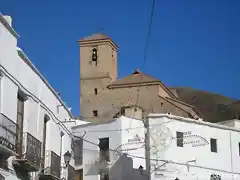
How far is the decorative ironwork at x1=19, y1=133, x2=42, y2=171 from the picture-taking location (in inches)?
766

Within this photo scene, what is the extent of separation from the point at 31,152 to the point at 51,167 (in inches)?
101

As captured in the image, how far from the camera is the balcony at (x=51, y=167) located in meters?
22.0

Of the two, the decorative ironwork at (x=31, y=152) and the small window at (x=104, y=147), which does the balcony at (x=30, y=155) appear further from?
the small window at (x=104, y=147)

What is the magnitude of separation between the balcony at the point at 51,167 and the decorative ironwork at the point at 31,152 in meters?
1.14

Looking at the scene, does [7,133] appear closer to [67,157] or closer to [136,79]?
[67,157]

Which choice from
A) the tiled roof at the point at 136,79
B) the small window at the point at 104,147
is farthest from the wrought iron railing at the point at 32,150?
the tiled roof at the point at 136,79

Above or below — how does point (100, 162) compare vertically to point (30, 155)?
above

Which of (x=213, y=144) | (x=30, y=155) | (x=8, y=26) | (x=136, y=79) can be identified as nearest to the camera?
(x=8, y=26)

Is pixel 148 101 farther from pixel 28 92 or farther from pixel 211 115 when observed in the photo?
pixel 28 92

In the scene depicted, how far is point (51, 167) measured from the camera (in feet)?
73.5

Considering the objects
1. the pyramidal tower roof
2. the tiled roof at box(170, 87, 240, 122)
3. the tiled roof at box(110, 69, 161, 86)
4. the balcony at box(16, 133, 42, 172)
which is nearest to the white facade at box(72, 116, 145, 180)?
the balcony at box(16, 133, 42, 172)

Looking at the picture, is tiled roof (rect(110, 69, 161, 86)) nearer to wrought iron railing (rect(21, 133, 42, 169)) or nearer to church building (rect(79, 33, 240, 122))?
church building (rect(79, 33, 240, 122))

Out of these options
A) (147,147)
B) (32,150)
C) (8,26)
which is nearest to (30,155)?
(32,150)

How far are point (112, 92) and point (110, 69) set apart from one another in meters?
5.88
